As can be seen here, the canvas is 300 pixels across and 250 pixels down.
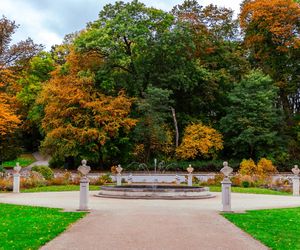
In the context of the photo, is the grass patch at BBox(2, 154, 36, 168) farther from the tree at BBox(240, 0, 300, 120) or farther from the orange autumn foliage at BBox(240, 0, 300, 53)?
the orange autumn foliage at BBox(240, 0, 300, 53)

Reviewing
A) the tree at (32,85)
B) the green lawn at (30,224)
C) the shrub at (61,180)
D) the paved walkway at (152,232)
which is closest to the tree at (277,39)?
the tree at (32,85)

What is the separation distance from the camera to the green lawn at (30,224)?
9.35 meters

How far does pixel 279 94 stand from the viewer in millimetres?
50094

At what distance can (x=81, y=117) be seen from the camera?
39.2m

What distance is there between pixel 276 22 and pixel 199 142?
1547cm

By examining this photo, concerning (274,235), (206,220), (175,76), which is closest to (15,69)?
(175,76)

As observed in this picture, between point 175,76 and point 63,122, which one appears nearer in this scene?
point 63,122

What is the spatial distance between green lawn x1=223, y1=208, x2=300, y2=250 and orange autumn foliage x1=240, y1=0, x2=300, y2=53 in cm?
3264

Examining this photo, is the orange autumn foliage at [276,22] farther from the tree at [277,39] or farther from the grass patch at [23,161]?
the grass patch at [23,161]

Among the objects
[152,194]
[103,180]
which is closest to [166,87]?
[103,180]

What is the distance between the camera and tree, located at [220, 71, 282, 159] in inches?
1629

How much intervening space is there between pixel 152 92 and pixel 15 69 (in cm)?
1396

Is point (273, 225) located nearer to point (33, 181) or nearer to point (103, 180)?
point (33, 181)

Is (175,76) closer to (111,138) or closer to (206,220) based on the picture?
(111,138)
